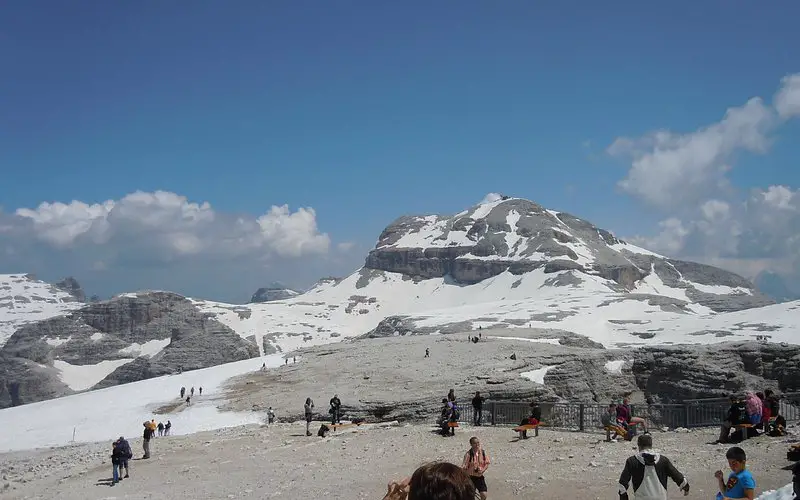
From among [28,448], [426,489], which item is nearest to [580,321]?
[28,448]

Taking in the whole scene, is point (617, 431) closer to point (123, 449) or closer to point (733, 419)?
point (733, 419)

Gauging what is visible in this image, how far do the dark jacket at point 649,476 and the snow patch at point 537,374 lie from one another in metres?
27.1

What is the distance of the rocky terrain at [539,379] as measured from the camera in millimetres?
32938

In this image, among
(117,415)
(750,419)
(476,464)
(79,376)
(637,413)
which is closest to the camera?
(476,464)

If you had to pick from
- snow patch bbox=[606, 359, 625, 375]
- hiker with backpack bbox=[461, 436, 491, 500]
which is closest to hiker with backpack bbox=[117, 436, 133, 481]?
hiker with backpack bbox=[461, 436, 491, 500]

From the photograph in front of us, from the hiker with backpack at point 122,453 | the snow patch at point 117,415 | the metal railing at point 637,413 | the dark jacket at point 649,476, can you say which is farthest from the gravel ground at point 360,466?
the snow patch at point 117,415

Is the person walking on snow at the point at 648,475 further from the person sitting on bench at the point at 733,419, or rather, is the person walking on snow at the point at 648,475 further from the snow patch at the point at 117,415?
the snow patch at the point at 117,415

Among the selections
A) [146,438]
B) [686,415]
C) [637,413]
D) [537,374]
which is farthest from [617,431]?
[146,438]

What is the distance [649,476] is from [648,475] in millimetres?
17

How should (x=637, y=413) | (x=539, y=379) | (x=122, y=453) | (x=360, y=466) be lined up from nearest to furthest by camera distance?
(x=360, y=466)
(x=122, y=453)
(x=637, y=413)
(x=539, y=379)

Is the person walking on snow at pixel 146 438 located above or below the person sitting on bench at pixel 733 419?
below

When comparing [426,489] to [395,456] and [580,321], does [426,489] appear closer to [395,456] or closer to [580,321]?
[395,456]

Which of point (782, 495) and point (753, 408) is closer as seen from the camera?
point (782, 495)

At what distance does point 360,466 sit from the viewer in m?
19.2
